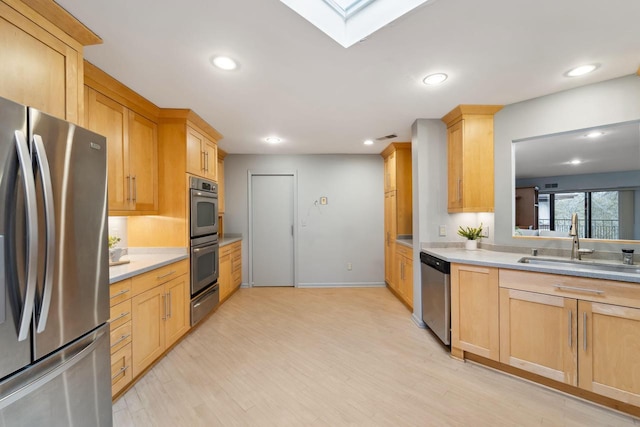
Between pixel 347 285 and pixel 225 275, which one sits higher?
pixel 225 275

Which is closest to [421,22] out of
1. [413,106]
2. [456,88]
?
[456,88]

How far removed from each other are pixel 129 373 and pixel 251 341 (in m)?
1.00

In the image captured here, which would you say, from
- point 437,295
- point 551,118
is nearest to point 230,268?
point 437,295

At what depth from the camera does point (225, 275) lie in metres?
3.57

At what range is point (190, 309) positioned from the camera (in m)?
2.55

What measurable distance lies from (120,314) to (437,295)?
8.52ft

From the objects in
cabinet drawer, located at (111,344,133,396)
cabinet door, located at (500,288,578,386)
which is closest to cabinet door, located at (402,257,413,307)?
cabinet door, located at (500,288,578,386)

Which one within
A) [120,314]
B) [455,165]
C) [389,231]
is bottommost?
[120,314]

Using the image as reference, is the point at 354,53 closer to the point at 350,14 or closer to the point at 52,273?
the point at 350,14

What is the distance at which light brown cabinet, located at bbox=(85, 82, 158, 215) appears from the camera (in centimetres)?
192

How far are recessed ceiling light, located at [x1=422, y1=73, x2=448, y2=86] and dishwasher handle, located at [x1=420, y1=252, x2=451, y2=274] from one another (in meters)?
1.53

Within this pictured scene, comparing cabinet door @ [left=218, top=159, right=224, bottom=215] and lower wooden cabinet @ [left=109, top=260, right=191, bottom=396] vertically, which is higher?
cabinet door @ [left=218, top=159, right=224, bottom=215]

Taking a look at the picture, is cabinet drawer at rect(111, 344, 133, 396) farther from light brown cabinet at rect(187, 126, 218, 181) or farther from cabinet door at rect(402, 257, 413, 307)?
cabinet door at rect(402, 257, 413, 307)

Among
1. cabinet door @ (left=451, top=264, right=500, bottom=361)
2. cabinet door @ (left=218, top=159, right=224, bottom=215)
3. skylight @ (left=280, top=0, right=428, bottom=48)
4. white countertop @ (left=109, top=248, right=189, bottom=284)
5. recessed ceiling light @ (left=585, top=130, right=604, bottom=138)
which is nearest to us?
skylight @ (left=280, top=0, right=428, bottom=48)
